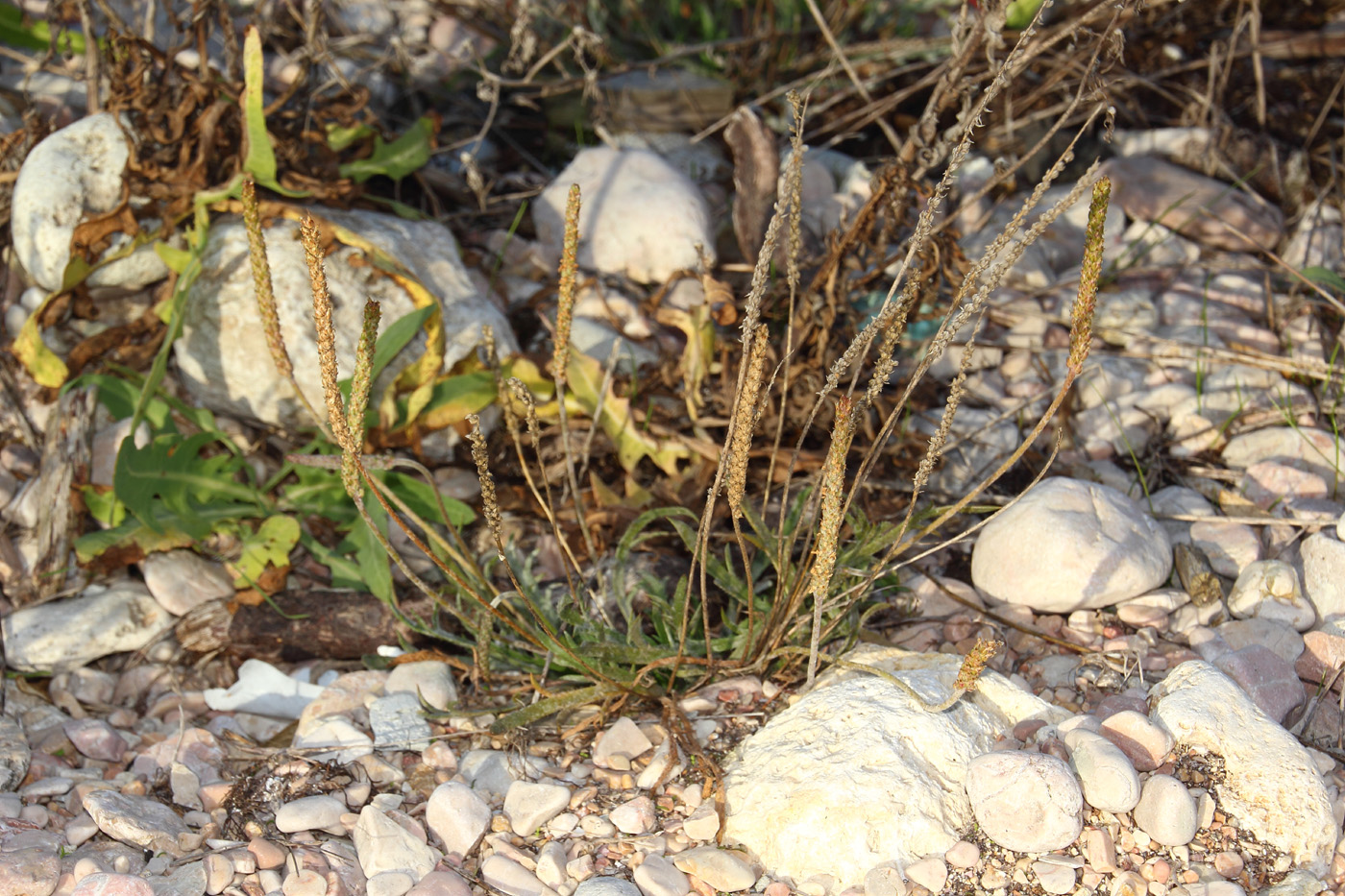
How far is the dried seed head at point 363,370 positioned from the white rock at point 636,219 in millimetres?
1670

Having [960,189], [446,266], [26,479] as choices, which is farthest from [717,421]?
[26,479]

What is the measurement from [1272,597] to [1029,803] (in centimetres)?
89

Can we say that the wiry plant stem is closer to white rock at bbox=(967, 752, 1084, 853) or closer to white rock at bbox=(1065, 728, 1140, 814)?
white rock at bbox=(967, 752, 1084, 853)

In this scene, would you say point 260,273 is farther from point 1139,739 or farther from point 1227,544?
point 1227,544

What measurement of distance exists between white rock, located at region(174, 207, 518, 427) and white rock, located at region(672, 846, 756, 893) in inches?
57.0

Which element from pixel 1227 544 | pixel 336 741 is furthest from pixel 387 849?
pixel 1227 544

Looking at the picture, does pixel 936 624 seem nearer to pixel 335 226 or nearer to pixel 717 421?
pixel 717 421

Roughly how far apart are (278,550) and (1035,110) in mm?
2829

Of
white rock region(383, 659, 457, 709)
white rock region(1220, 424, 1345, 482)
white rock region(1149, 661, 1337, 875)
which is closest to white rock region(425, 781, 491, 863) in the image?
white rock region(383, 659, 457, 709)

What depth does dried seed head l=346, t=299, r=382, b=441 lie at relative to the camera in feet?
4.85

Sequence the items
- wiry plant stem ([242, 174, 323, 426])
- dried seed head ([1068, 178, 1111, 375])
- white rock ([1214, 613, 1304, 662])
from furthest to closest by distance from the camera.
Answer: white rock ([1214, 613, 1304, 662]) < wiry plant stem ([242, 174, 323, 426]) < dried seed head ([1068, 178, 1111, 375])

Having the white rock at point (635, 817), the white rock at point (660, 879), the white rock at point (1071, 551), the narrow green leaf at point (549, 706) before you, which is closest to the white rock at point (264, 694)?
the narrow green leaf at point (549, 706)

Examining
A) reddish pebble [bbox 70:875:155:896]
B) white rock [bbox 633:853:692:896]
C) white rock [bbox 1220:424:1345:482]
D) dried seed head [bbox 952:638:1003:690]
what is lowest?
white rock [bbox 633:853:692:896]

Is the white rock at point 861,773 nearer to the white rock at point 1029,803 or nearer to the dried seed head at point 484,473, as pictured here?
the white rock at point 1029,803
